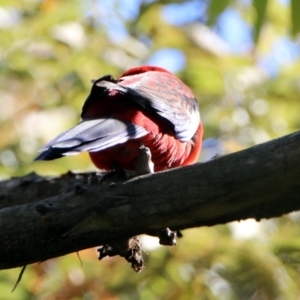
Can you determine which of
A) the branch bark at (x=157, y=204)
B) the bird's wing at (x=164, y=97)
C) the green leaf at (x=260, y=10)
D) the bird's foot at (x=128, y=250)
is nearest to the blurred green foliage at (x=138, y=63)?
the green leaf at (x=260, y=10)

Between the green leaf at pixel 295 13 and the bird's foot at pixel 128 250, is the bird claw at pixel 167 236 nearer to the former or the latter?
the bird's foot at pixel 128 250

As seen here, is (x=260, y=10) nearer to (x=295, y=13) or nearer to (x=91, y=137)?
(x=295, y=13)

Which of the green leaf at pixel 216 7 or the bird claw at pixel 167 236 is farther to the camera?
the green leaf at pixel 216 7

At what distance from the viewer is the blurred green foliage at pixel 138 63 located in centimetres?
385

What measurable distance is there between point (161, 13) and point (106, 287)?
7.41 ft

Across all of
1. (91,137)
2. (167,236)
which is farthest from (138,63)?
(167,236)

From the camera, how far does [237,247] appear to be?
3781 mm

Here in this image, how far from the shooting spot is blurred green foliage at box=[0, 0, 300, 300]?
3.85 meters

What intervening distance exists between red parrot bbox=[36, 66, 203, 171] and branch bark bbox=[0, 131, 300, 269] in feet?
0.75

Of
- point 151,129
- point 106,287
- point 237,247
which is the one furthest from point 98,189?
point 106,287

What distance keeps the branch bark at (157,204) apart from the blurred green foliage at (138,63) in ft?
3.24

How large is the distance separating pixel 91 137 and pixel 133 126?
373mm

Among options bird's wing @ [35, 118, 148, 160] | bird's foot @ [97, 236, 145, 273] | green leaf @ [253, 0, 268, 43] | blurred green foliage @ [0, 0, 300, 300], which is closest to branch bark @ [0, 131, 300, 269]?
bird's foot @ [97, 236, 145, 273]

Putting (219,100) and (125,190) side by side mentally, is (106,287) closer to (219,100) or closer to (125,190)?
(219,100)
